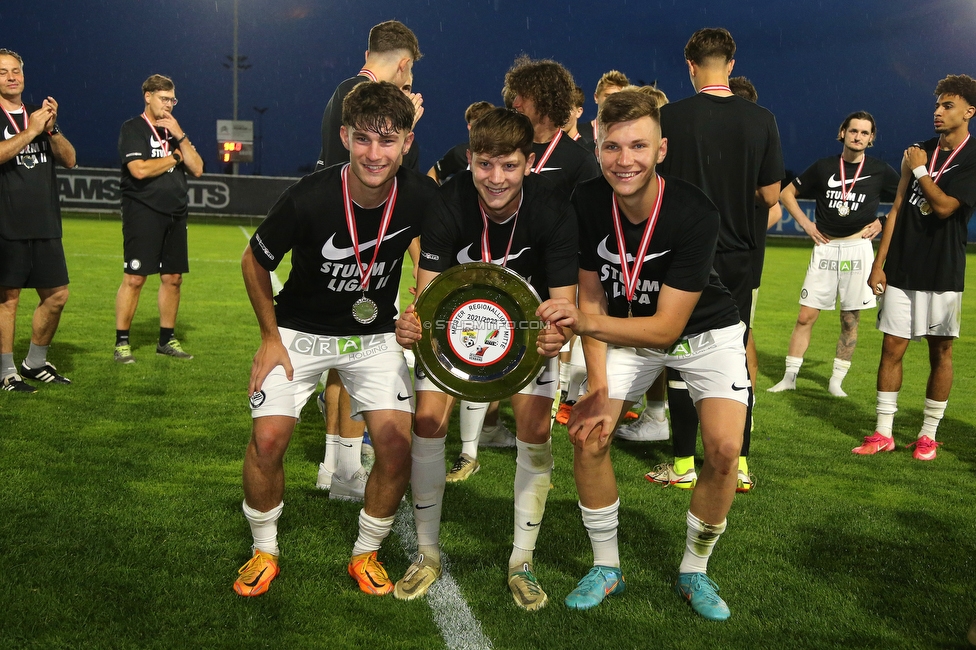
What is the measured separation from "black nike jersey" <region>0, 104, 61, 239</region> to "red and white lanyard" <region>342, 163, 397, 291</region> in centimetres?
419

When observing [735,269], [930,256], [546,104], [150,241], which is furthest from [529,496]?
[150,241]

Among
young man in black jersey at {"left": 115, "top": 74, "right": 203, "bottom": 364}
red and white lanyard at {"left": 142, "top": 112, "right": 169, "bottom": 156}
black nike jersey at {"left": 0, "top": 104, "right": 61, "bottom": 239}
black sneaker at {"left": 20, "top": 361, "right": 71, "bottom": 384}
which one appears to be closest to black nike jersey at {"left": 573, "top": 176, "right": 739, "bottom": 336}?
black nike jersey at {"left": 0, "top": 104, "right": 61, "bottom": 239}

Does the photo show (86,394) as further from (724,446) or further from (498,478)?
(724,446)

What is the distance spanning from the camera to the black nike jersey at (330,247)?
11.1 feet

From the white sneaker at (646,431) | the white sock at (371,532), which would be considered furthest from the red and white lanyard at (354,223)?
the white sneaker at (646,431)

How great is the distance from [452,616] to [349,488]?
140 cm

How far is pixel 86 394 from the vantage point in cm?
661

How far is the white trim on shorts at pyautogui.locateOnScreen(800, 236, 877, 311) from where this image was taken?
26.1 feet

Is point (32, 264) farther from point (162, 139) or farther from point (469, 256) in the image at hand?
point (469, 256)

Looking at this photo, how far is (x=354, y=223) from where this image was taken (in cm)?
345

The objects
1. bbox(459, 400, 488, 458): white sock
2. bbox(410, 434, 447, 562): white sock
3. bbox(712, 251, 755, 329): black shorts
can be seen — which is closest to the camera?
bbox(410, 434, 447, 562): white sock

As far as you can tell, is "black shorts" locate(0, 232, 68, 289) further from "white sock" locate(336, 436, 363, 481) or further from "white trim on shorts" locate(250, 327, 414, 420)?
"white trim on shorts" locate(250, 327, 414, 420)

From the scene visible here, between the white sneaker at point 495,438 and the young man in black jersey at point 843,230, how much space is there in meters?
3.29

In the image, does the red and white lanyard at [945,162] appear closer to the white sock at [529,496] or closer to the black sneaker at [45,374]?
the white sock at [529,496]
